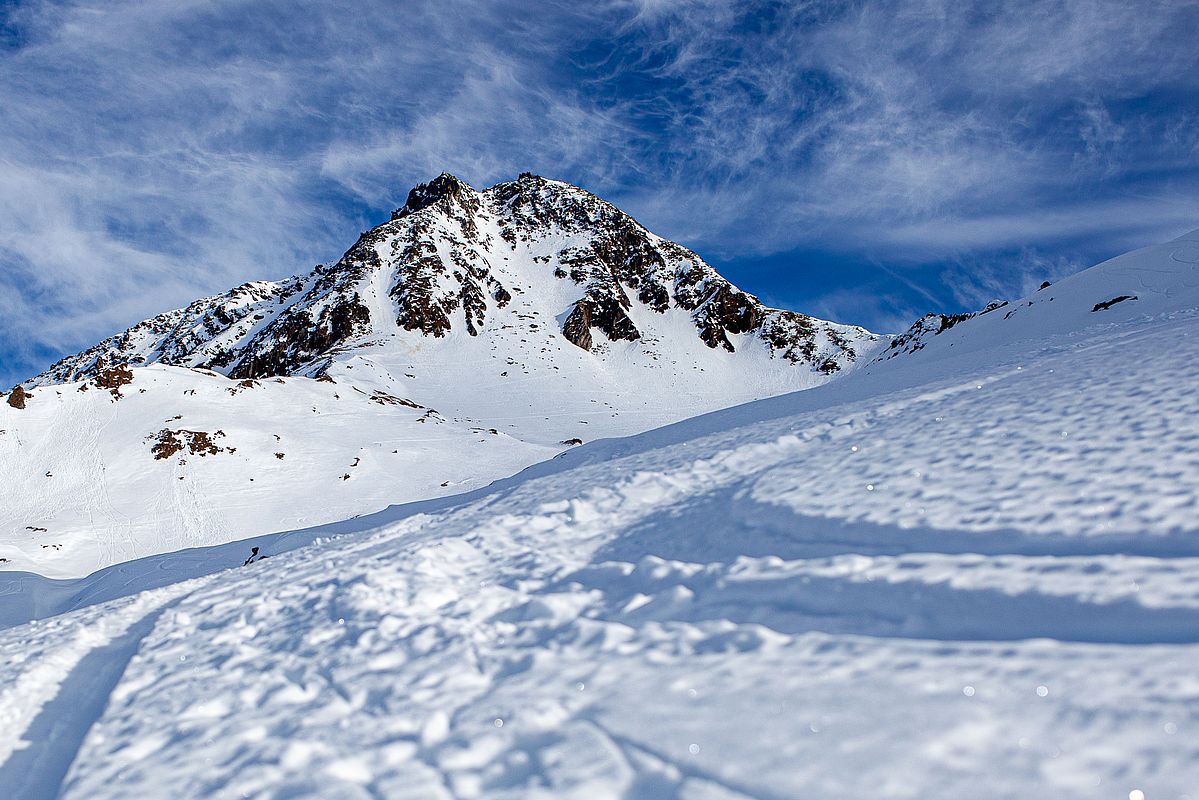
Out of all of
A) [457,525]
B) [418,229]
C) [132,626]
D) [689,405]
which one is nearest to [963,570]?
[457,525]

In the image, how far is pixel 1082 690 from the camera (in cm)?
281

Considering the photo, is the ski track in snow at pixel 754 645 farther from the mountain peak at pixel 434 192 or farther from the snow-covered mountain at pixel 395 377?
the mountain peak at pixel 434 192

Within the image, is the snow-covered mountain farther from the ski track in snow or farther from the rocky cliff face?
the ski track in snow

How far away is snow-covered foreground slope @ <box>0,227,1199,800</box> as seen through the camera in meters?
2.82

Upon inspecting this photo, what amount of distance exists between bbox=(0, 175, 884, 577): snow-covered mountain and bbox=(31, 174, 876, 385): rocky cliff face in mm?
445

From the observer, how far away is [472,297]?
262 feet

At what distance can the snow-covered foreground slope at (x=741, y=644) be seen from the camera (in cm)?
282

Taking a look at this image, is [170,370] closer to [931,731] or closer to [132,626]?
[132,626]

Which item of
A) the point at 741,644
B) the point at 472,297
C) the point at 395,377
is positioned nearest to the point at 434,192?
the point at 472,297

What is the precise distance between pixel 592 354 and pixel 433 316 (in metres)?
22.1

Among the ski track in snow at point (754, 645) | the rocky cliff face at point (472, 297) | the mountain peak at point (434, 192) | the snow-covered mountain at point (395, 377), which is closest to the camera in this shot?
the ski track in snow at point (754, 645)

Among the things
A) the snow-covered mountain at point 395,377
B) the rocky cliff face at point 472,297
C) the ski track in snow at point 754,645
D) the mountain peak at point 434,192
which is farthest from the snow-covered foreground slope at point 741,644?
the mountain peak at point 434,192

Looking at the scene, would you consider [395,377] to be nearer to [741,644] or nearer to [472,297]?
[472,297]

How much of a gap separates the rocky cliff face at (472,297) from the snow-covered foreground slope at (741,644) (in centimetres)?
5547
